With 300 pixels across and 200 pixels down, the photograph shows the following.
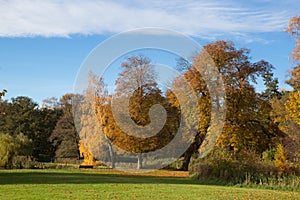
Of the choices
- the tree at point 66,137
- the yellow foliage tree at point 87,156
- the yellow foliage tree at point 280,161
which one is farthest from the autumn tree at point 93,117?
the yellow foliage tree at point 280,161

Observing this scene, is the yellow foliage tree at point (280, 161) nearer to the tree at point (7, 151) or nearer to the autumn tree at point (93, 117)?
the autumn tree at point (93, 117)

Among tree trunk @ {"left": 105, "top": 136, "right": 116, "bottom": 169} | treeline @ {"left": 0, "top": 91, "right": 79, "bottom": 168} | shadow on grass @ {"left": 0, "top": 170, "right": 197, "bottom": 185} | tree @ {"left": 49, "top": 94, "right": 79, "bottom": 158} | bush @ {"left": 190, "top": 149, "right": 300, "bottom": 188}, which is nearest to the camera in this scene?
bush @ {"left": 190, "top": 149, "right": 300, "bottom": 188}

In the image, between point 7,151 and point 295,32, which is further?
point 7,151

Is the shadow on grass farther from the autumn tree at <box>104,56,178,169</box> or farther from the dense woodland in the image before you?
the autumn tree at <box>104,56,178,169</box>

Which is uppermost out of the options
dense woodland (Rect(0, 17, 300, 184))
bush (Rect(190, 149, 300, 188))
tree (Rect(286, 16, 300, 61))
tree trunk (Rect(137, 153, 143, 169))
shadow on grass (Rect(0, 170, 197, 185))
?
tree (Rect(286, 16, 300, 61))

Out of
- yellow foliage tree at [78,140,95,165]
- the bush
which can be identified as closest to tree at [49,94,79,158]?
yellow foliage tree at [78,140,95,165]

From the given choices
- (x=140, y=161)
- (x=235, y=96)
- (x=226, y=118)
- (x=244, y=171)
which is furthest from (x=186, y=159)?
(x=244, y=171)

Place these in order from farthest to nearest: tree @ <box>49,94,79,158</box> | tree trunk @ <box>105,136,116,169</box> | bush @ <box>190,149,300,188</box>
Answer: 1. tree @ <box>49,94,79,158</box>
2. tree trunk @ <box>105,136,116,169</box>
3. bush @ <box>190,149,300,188</box>

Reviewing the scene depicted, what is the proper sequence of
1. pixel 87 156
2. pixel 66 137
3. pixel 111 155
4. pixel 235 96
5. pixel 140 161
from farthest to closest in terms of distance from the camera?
pixel 66 137 → pixel 87 156 → pixel 111 155 → pixel 140 161 → pixel 235 96

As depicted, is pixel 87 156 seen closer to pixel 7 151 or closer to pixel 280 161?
pixel 7 151

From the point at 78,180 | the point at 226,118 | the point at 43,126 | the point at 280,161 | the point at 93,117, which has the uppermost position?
the point at 43,126

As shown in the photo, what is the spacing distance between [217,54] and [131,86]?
18.6 feet

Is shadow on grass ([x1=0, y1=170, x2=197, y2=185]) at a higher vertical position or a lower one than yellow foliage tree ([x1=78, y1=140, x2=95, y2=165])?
lower

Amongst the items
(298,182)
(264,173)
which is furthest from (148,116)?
(298,182)
